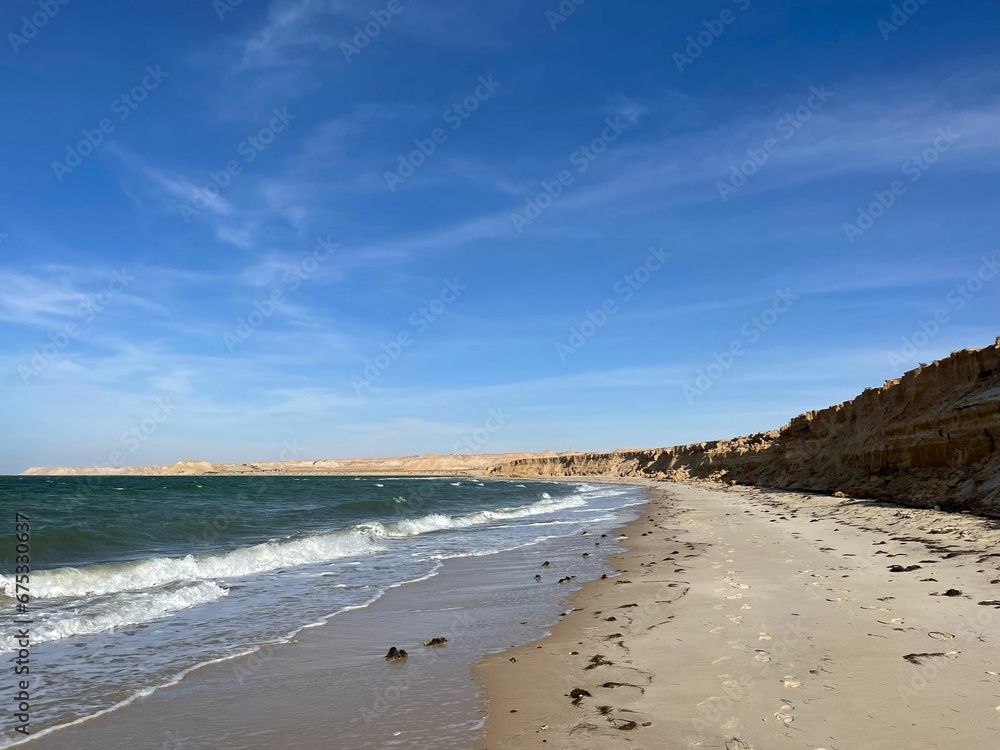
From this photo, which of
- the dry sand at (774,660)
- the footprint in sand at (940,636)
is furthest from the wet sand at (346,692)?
the footprint in sand at (940,636)

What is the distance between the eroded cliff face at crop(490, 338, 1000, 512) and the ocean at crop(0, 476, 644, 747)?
10.3 metres

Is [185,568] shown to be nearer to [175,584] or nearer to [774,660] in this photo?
[175,584]

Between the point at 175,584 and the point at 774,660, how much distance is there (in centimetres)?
1132

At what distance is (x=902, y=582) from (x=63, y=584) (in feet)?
48.1

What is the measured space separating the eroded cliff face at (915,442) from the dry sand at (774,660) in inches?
293

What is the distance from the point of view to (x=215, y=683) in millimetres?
6297

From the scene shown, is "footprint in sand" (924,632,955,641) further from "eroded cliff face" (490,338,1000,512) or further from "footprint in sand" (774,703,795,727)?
"eroded cliff face" (490,338,1000,512)

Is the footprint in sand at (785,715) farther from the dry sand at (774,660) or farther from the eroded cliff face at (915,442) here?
the eroded cliff face at (915,442)

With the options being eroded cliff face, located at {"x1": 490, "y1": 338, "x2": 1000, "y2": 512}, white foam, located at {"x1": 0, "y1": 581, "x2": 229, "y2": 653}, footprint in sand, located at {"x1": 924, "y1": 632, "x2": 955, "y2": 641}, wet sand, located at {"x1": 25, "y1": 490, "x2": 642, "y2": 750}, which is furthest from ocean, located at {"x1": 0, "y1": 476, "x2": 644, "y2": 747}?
eroded cliff face, located at {"x1": 490, "y1": 338, "x2": 1000, "y2": 512}

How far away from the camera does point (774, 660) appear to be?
18.8 feet

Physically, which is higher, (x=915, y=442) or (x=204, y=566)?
(x=915, y=442)

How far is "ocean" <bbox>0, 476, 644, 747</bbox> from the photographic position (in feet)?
22.1

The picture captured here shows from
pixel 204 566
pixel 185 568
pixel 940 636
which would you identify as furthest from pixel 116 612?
pixel 940 636

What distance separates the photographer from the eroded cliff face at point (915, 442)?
1767 centimetres
